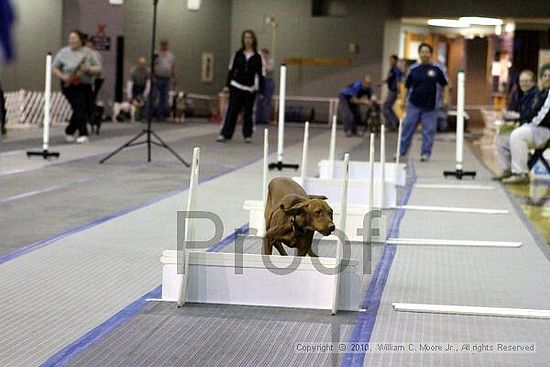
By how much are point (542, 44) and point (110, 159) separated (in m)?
17.9

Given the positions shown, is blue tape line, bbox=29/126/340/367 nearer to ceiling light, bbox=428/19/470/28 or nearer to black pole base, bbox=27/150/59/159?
black pole base, bbox=27/150/59/159

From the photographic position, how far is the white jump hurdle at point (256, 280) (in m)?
4.39

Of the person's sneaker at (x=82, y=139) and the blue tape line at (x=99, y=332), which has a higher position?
the person's sneaker at (x=82, y=139)

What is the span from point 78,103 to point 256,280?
10038mm

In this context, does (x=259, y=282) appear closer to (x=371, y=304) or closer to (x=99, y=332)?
(x=371, y=304)

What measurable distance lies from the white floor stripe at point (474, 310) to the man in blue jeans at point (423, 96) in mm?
9067

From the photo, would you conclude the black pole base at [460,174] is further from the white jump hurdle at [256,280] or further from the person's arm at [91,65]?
the white jump hurdle at [256,280]

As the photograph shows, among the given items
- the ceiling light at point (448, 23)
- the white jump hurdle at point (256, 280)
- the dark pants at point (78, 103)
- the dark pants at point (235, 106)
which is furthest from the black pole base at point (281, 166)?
the ceiling light at point (448, 23)

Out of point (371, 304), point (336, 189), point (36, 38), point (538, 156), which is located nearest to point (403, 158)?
point (538, 156)

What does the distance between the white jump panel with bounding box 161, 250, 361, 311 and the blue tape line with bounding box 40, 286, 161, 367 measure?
0.15 meters

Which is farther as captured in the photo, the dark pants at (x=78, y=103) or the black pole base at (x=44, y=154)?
the dark pants at (x=78, y=103)

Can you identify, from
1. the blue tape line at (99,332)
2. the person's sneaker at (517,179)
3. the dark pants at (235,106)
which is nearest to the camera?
the blue tape line at (99,332)

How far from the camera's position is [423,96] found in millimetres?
13531

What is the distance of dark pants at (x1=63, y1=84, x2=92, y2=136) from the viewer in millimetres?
14062
